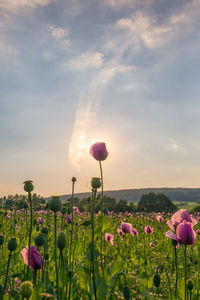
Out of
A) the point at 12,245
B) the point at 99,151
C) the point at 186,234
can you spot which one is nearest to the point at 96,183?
the point at 99,151

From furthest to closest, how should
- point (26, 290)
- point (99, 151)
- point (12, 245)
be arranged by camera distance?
point (99, 151) → point (12, 245) → point (26, 290)

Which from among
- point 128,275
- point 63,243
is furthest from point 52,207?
point 128,275

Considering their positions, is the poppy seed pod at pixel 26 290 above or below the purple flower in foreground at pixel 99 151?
below

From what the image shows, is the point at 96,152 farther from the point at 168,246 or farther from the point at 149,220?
the point at 149,220

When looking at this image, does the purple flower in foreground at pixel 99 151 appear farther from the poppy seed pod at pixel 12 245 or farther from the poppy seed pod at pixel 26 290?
the poppy seed pod at pixel 26 290

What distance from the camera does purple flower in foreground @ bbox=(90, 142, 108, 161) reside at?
2.29 metres

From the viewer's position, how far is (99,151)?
7.53 feet

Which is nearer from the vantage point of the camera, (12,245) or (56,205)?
(56,205)

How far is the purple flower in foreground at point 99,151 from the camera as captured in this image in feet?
7.51

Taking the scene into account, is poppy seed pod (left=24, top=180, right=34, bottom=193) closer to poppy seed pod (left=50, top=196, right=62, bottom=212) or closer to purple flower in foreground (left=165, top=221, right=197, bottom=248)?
poppy seed pod (left=50, top=196, right=62, bottom=212)

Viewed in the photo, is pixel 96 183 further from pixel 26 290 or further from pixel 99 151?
pixel 26 290

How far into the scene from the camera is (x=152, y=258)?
491 centimetres

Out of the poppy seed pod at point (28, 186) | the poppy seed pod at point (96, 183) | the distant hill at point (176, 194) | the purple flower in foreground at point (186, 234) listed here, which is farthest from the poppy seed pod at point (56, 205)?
the distant hill at point (176, 194)

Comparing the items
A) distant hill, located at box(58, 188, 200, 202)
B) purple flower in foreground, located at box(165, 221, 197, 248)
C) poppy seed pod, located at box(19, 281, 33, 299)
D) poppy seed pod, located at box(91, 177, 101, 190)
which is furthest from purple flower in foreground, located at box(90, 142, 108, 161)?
distant hill, located at box(58, 188, 200, 202)
